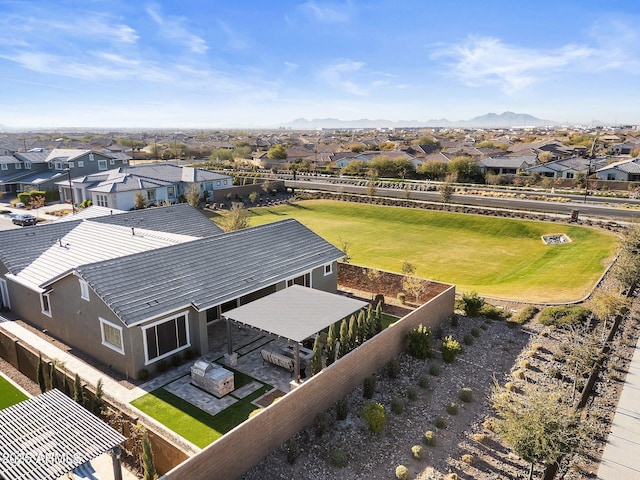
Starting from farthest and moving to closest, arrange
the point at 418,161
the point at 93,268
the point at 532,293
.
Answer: the point at 418,161
the point at 532,293
the point at 93,268

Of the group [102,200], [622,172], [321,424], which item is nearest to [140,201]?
[102,200]

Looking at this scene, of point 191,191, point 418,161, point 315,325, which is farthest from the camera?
point 418,161

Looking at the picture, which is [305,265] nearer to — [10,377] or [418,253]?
[10,377]

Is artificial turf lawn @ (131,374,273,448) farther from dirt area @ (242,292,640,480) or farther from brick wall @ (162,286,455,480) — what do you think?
dirt area @ (242,292,640,480)

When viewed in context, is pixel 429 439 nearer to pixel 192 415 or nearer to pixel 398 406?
pixel 398 406

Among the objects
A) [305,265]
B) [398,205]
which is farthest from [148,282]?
[398,205]

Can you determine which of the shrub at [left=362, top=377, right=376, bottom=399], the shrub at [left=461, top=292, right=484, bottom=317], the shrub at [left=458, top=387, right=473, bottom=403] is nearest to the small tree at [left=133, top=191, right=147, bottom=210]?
the shrub at [left=461, top=292, right=484, bottom=317]

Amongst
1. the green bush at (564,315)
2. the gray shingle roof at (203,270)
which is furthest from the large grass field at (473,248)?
the gray shingle roof at (203,270)
